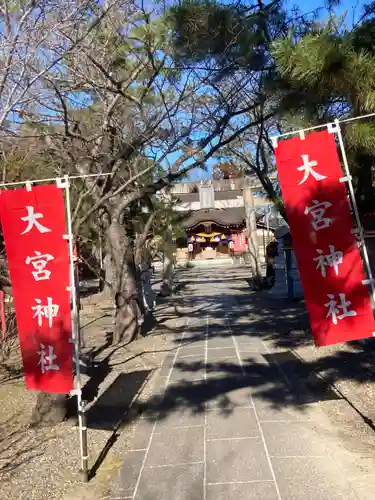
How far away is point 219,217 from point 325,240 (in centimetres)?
3856

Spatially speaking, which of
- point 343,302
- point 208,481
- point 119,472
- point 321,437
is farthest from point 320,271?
point 119,472

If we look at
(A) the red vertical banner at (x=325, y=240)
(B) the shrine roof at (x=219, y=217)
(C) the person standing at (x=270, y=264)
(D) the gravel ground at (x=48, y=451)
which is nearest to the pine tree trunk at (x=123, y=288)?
(D) the gravel ground at (x=48, y=451)

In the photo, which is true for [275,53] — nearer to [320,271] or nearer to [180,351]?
[320,271]

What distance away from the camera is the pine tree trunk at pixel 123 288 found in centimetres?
1062

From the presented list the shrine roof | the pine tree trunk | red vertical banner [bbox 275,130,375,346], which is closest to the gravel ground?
the pine tree trunk

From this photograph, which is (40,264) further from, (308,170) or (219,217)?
(219,217)

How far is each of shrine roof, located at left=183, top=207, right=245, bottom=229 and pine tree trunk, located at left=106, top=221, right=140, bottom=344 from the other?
30.7m

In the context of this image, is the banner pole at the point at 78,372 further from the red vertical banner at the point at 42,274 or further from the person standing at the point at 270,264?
the person standing at the point at 270,264

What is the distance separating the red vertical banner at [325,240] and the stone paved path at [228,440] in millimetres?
1110

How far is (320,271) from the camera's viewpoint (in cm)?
459

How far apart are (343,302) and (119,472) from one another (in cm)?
242

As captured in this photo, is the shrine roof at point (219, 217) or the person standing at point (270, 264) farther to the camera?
the shrine roof at point (219, 217)

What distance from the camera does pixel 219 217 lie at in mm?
43000

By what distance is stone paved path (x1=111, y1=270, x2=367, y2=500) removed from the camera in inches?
160
